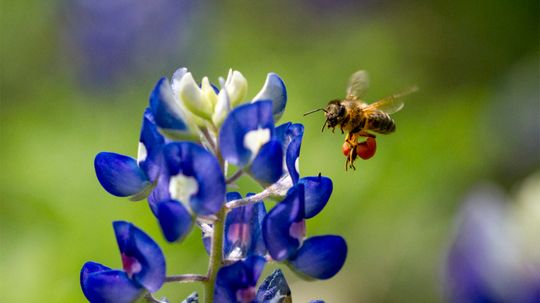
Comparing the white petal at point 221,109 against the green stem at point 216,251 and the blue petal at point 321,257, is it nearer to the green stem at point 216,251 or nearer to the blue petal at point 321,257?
the green stem at point 216,251

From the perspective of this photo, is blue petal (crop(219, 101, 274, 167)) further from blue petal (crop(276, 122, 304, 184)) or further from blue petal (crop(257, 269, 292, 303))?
blue petal (crop(257, 269, 292, 303))

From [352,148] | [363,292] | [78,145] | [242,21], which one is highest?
[242,21]

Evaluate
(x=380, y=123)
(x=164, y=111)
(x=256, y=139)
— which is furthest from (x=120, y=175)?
(x=380, y=123)

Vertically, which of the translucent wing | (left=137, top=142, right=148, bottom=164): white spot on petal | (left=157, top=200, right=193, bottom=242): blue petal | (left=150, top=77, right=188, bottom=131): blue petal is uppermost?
the translucent wing

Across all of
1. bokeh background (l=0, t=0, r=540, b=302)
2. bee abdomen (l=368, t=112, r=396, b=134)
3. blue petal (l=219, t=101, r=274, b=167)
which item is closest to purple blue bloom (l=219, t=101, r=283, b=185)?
blue petal (l=219, t=101, r=274, b=167)

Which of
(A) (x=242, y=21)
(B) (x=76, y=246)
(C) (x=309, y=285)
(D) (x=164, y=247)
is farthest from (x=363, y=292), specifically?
(A) (x=242, y=21)

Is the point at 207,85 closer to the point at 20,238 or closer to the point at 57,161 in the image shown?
the point at 20,238
